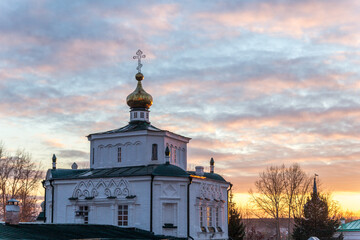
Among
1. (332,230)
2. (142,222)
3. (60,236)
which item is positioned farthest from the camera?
(332,230)

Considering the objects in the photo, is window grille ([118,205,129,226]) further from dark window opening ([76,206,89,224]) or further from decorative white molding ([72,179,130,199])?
dark window opening ([76,206,89,224])

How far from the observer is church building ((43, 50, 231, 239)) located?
108 feet

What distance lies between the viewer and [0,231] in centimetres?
2086

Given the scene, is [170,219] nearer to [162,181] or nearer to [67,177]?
[162,181]

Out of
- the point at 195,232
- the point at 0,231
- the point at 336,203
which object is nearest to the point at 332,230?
the point at 336,203

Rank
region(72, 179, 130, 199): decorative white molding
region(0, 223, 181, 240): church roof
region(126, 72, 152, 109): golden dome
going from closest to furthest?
region(0, 223, 181, 240): church roof
region(72, 179, 130, 199): decorative white molding
region(126, 72, 152, 109): golden dome

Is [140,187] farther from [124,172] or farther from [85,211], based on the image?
[85,211]

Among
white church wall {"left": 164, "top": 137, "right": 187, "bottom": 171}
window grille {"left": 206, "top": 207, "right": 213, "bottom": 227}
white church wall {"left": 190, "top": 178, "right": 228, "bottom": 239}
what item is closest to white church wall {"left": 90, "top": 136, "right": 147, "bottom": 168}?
white church wall {"left": 164, "top": 137, "right": 187, "bottom": 171}

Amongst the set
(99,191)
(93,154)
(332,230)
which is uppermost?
(93,154)

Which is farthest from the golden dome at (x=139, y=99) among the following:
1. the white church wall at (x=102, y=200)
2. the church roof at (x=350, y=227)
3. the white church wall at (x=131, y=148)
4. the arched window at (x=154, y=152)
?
the church roof at (x=350, y=227)

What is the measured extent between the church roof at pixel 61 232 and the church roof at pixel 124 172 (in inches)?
174

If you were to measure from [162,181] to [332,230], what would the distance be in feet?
59.7

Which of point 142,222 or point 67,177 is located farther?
point 67,177

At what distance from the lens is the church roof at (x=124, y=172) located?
33447mm
